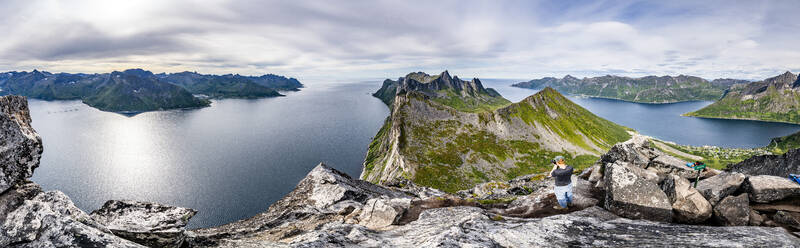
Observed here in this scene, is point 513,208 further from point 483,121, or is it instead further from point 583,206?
point 483,121

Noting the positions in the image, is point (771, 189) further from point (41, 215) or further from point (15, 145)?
point (15, 145)

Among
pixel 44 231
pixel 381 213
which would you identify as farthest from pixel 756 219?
pixel 44 231

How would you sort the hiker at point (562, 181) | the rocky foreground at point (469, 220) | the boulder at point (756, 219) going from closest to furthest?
the rocky foreground at point (469, 220)
the boulder at point (756, 219)
the hiker at point (562, 181)

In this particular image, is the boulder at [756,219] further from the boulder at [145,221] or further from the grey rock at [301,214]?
the boulder at [145,221]

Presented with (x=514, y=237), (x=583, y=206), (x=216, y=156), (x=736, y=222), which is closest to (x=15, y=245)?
(x=514, y=237)

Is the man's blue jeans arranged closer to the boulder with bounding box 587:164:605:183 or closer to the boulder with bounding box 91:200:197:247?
the boulder with bounding box 587:164:605:183

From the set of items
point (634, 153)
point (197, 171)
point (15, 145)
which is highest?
point (15, 145)

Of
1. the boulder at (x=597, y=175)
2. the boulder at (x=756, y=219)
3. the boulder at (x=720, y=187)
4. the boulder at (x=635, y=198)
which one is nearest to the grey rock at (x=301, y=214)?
the boulder at (x=635, y=198)
